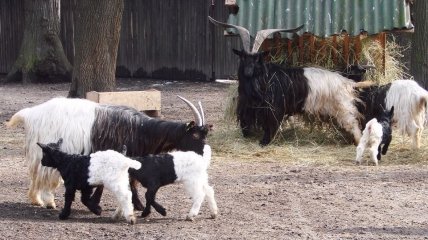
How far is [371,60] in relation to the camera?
11734 millimetres

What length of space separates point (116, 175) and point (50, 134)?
94 centimetres

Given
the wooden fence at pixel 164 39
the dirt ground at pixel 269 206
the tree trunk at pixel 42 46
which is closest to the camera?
the dirt ground at pixel 269 206

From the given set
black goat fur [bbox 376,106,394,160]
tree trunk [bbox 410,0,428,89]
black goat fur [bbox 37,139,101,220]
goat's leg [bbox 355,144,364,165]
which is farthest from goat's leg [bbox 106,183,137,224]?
tree trunk [bbox 410,0,428,89]

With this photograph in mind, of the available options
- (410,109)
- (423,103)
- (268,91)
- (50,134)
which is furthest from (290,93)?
(50,134)

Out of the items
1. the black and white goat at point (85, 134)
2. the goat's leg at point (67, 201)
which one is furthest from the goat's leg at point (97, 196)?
the black and white goat at point (85, 134)

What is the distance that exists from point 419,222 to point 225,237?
1635mm

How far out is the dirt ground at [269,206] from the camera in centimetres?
654

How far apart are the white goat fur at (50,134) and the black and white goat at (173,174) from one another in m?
0.71

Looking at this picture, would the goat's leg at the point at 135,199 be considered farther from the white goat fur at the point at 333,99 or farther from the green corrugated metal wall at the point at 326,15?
the green corrugated metal wall at the point at 326,15

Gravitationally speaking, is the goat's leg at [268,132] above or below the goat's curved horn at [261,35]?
below

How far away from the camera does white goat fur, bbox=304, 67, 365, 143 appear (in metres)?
10.9

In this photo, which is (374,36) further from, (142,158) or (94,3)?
(142,158)

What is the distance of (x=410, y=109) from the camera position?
409 inches

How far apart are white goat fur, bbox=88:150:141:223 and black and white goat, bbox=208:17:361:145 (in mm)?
4314
